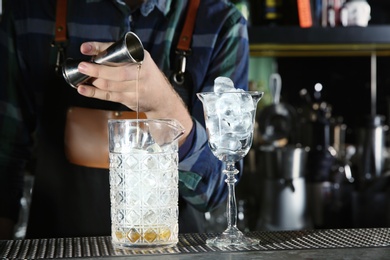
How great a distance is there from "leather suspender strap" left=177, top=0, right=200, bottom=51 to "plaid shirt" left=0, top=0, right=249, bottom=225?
0.02 meters

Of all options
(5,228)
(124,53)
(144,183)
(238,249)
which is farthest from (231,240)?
(5,228)

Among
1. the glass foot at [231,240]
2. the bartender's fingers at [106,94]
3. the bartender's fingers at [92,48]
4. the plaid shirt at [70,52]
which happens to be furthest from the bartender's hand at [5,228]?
the glass foot at [231,240]

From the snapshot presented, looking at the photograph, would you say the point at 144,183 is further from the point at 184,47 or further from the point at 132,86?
the point at 184,47

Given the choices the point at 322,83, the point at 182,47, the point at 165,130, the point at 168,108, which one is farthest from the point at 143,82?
the point at 322,83

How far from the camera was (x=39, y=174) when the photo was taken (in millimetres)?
2039

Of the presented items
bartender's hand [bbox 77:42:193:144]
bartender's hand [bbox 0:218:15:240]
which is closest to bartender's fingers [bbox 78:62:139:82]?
bartender's hand [bbox 77:42:193:144]

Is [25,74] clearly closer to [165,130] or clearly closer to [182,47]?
[182,47]

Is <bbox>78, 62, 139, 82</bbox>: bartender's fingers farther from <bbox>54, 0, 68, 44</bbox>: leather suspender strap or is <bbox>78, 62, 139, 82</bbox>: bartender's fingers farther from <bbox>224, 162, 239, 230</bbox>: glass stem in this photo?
<bbox>54, 0, 68, 44</bbox>: leather suspender strap

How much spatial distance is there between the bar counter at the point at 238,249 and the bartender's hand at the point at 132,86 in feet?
1.04

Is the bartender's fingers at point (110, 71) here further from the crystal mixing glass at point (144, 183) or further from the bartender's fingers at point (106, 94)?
the crystal mixing glass at point (144, 183)

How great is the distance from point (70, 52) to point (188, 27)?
0.32 metres

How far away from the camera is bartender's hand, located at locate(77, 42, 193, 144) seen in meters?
1.46

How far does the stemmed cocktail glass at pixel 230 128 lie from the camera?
1277mm

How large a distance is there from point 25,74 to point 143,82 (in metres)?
0.59
